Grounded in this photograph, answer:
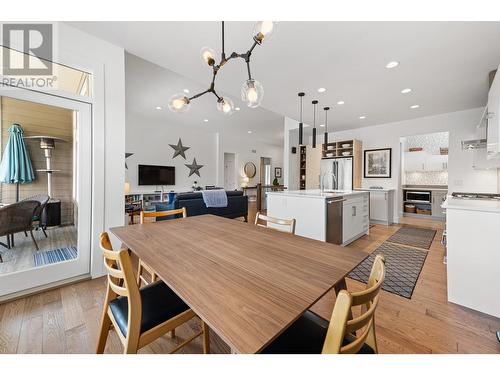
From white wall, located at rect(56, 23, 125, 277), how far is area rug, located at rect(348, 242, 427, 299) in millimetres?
2651

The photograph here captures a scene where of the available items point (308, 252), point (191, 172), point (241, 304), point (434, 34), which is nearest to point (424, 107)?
point (434, 34)

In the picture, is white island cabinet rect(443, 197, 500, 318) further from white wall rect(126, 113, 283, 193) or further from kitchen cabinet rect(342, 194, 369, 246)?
white wall rect(126, 113, 283, 193)

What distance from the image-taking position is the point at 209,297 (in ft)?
2.29

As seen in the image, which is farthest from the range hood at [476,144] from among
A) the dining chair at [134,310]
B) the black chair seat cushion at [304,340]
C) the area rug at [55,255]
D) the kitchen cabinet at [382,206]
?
the area rug at [55,255]

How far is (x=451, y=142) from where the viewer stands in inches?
176

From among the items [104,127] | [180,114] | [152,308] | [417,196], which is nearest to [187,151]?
[180,114]

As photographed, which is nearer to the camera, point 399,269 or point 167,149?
point 399,269

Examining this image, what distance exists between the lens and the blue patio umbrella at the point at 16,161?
1.88 metres

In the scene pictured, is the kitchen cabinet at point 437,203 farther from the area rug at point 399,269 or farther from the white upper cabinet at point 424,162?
the area rug at point 399,269

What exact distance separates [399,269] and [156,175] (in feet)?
21.6

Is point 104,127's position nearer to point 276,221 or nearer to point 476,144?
point 276,221

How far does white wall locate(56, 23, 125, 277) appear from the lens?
217 centimetres
